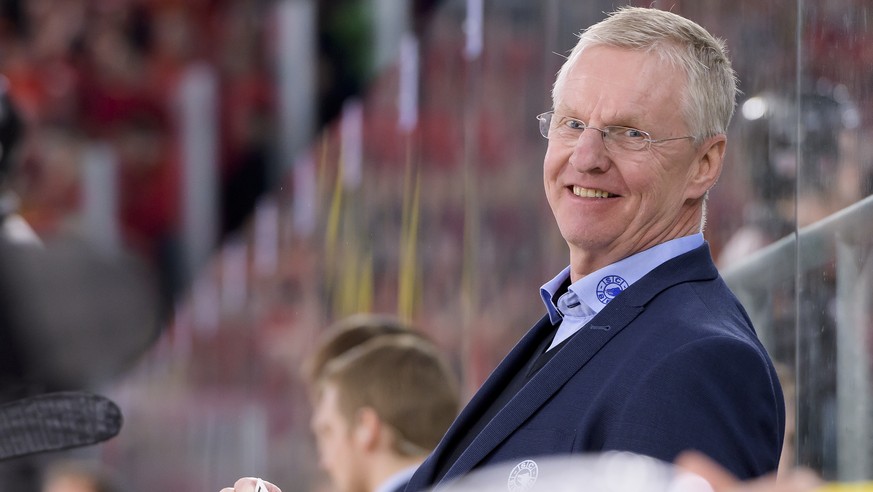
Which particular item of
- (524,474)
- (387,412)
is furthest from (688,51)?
(387,412)

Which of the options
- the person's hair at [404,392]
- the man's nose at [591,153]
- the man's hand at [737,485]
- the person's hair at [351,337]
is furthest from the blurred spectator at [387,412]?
the man's hand at [737,485]

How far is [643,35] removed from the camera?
3.43ft

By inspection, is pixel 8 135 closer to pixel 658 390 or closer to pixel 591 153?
pixel 591 153

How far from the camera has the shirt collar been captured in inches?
41.7

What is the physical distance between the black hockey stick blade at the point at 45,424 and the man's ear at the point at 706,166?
1.54 m

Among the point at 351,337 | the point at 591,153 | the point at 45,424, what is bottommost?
the point at 45,424

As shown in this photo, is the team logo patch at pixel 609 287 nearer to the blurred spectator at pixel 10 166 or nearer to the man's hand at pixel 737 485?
the man's hand at pixel 737 485

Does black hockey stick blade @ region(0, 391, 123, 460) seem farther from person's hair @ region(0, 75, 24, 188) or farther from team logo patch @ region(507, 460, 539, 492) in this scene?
team logo patch @ region(507, 460, 539, 492)

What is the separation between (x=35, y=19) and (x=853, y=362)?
2354mm

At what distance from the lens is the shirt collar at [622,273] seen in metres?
1.06

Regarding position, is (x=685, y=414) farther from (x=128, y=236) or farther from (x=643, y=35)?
(x=128, y=236)

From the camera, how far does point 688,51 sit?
105 cm

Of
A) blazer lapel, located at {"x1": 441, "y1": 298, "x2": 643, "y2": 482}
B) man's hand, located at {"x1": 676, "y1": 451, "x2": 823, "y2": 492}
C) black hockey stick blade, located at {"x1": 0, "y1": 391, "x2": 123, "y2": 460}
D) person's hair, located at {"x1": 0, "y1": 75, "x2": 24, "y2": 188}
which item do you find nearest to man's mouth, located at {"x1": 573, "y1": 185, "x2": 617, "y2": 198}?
blazer lapel, located at {"x1": 441, "y1": 298, "x2": 643, "y2": 482}

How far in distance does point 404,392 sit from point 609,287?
1.09 metres
